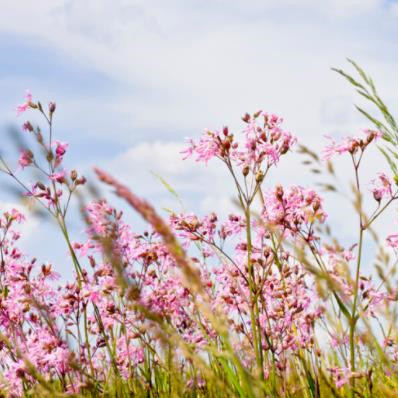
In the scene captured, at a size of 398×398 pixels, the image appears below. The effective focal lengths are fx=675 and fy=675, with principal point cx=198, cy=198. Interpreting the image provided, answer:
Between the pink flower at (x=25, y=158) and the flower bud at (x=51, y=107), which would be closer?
the pink flower at (x=25, y=158)

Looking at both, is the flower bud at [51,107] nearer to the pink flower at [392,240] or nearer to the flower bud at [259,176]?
the flower bud at [259,176]

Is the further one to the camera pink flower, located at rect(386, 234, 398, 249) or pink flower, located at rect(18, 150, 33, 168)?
pink flower, located at rect(18, 150, 33, 168)

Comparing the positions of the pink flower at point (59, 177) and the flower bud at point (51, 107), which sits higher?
Answer: the flower bud at point (51, 107)

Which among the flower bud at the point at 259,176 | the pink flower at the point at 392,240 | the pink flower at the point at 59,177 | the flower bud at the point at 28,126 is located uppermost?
the flower bud at the point at 28,126

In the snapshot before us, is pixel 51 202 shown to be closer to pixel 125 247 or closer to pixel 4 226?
pixel 125 247

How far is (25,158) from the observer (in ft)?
15.5

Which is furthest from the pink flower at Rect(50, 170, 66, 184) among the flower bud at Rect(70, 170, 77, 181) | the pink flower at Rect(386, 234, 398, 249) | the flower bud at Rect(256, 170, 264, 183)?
the pink flower at Rect(386, 234, 398, 249)

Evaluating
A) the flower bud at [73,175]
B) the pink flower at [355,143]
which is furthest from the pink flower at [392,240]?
the flower bud at [73,175]

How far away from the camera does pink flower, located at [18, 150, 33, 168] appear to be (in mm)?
4669

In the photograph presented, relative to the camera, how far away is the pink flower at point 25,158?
4669 millimetres

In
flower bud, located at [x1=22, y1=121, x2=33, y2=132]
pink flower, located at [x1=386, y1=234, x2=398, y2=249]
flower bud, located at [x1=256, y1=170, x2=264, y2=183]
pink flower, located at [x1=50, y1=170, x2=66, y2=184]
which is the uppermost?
flower bud, located at [x1=22, y1=121, x2=33, y2=132]

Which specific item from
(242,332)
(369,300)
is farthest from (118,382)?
(369,300)

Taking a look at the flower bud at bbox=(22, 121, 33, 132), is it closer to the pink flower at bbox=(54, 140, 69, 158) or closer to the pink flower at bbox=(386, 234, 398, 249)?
the pink flower at bbox=(54, 140, 69, 158)

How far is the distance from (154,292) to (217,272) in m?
1.31
